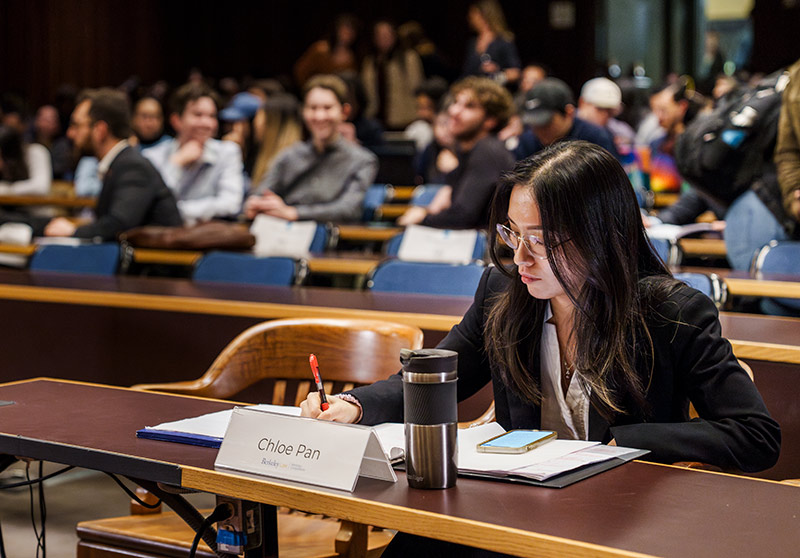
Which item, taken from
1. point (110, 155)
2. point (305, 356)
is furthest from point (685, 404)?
point (110, 155)

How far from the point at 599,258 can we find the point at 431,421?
0.46m

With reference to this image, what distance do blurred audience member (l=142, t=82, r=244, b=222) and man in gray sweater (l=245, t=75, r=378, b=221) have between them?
1.03 ft

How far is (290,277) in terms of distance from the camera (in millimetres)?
3879

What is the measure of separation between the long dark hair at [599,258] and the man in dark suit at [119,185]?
3471 mm

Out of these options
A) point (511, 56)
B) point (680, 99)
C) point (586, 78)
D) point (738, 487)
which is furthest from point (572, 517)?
point (586, 78)

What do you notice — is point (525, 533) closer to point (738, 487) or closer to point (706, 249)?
point (738, 487)

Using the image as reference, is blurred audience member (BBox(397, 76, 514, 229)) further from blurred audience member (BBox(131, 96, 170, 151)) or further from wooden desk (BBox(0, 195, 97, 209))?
blurred audience member (BBox(131, 96, 170, 151))

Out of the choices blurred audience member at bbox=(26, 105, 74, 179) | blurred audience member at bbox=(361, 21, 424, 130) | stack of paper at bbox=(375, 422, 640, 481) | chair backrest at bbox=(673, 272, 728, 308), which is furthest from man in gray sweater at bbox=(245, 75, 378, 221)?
blurred audience member at bbox=(26, 105, 74, 179)

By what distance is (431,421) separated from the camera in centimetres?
136

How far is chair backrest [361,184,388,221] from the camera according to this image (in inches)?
266

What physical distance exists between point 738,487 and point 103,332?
8.35 ft

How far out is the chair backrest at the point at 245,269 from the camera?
3.89 metres

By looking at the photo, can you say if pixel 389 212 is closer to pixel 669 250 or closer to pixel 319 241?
pixel 319 241

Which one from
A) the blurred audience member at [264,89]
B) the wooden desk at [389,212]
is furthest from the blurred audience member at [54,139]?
the wooden desk at [389,212]
